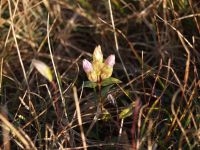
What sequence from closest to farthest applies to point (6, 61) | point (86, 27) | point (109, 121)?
point (109, 121) → point (6, 61) → point (86, 27)

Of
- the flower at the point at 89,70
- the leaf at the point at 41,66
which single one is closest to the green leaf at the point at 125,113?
the flower at the point at 89,70

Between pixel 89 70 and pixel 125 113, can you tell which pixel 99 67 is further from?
pixel 125 113

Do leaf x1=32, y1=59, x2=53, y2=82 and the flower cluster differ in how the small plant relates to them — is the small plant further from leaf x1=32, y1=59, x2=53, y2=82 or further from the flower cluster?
leaf x1=32, y1=59, x2=53, y2=82

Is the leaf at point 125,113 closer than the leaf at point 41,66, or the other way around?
the leaf at point 41,66

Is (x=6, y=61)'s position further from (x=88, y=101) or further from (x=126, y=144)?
(x=126, y=144)

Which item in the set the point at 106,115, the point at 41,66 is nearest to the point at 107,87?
the point at 106,115

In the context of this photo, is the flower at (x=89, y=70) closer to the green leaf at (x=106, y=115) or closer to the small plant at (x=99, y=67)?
the small plant at (x=99, y=67)

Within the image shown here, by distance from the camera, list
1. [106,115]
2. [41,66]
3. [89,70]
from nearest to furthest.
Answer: [41,66]
[89,70]
[106,115]

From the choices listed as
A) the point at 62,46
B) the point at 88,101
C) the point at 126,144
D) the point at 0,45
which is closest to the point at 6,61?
the point at 0,45
